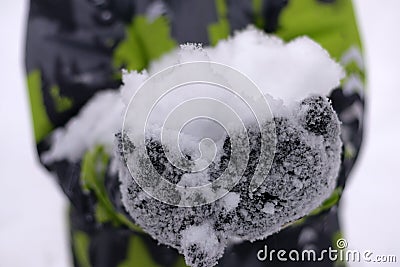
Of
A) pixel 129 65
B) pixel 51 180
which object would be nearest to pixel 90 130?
pixel 129 65

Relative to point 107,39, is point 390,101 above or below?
above

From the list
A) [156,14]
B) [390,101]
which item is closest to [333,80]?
[156,14]

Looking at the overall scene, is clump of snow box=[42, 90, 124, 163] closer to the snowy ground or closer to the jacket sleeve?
the jacket sleeve

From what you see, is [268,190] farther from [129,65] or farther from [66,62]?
[66,62]

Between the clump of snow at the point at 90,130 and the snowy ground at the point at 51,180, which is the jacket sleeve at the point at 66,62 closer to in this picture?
the clump of snow at the point at 90,130

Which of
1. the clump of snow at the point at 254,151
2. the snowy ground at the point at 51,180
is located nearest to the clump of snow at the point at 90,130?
the clump of snow at the point at 254,151

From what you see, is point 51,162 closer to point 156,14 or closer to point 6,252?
point 156,14

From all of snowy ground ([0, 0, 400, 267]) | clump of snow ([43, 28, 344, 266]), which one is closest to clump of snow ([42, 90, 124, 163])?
clump of snow ([43, 28, 344, 266])
